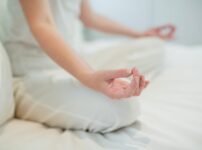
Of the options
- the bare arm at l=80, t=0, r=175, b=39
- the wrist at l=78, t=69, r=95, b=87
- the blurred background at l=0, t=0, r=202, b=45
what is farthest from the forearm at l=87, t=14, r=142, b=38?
the blurred background at l=0, t=0, r=202, b=45

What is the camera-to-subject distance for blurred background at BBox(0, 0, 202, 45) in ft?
7.06

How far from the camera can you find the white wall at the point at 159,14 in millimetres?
2152

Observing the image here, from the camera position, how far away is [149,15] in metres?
2.20

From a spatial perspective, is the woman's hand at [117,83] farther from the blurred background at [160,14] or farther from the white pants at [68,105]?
the blurred background at [160,14]

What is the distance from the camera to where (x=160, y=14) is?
2186mm

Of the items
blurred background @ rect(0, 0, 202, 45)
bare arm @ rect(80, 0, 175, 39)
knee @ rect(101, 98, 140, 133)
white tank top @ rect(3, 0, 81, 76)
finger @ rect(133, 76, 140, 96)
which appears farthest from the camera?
blurred background @ rect(0, 0, 202, 45)

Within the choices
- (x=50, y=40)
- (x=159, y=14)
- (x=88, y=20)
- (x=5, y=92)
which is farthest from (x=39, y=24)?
(x=159, y=14)

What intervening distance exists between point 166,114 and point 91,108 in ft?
0.63

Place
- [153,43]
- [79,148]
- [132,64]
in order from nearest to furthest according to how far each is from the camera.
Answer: [79,148], [132,64], [153,43]

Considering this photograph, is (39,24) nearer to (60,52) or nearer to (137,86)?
(60,52)

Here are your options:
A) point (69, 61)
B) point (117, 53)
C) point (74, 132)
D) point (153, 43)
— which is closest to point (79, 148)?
point (74, 132)

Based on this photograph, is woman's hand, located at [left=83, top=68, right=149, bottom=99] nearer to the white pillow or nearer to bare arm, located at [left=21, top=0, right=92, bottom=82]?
bare arm, located at [left=21, top=0, right=92, bottom=82]

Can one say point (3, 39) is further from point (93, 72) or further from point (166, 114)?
point (166, 114)

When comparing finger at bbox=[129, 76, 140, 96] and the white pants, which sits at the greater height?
finger at bbox=[129, 76, 140, 96]
